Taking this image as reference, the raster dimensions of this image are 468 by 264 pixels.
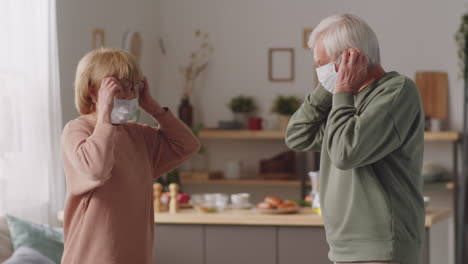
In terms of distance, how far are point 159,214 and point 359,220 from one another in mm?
2027

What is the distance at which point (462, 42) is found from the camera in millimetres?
5426

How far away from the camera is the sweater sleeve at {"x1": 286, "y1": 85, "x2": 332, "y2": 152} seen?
198cm

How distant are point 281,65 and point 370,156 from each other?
414 cm

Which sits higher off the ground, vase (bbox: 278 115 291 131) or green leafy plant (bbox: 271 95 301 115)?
green leafy plant (bbox: 271 95 301 115)

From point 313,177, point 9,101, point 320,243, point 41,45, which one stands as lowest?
point 320,243


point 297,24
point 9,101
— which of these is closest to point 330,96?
point 9,101

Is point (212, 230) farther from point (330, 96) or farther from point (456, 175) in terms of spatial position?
point (456, 175)

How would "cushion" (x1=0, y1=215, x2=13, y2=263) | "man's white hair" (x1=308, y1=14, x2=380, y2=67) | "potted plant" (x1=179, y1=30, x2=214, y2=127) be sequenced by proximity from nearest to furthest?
"man's white hair" (x1=308, y1=14, x2=380, y2=67) → "cushion" (x1=0, y1=215, x2=13, y2=263) → "potted plant" (x1=179, y1=30, x2=214, y2=127)

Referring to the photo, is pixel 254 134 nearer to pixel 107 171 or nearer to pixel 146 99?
pixel 146 99

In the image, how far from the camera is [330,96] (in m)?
1.98

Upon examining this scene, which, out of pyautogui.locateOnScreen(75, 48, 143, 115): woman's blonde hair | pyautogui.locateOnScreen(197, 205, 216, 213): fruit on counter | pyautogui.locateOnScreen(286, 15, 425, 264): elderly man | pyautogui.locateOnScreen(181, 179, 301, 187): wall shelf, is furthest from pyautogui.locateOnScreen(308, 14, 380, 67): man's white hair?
pyautogui.locateOnScreen(181, 179, 301, 187): wall shelf

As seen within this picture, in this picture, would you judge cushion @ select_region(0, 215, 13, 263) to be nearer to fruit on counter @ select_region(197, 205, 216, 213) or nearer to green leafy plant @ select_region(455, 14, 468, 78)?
fruit on counter @ select_region(197, 205, 216, 213)

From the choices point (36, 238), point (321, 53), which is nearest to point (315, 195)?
point (36, 238)

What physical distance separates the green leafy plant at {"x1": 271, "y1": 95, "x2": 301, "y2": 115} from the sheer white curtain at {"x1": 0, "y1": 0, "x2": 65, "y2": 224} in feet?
6.98
